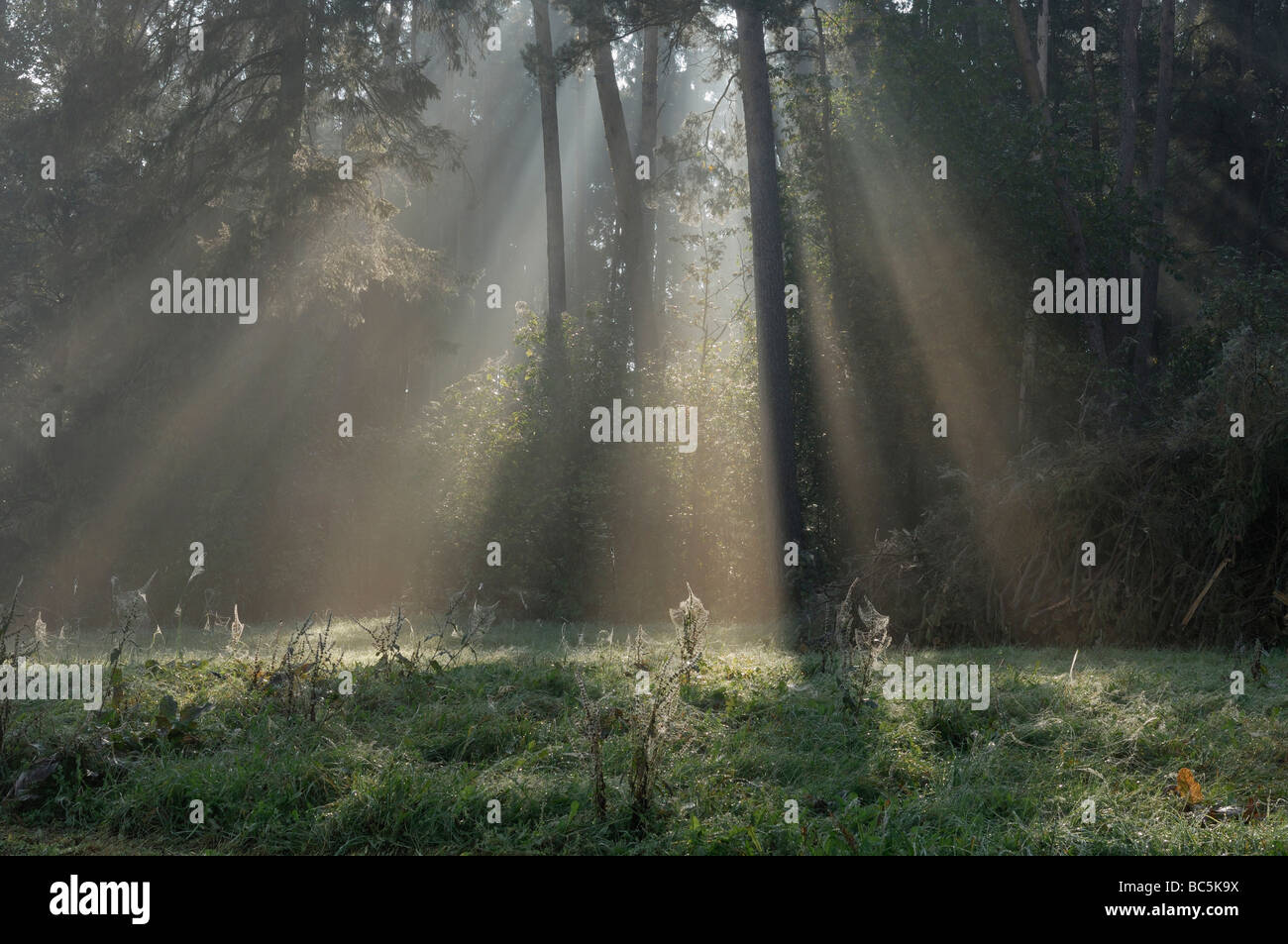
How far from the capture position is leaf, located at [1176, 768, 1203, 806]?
438 centimetres

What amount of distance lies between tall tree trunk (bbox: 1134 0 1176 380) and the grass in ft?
42.4

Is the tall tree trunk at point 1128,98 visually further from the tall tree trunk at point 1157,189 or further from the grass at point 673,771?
the grass at point 673,771

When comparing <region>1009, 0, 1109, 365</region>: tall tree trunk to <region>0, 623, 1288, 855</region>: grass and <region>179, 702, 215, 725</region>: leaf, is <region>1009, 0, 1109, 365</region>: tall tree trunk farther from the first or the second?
<region>179, 702, 215, 725</region>: leaf

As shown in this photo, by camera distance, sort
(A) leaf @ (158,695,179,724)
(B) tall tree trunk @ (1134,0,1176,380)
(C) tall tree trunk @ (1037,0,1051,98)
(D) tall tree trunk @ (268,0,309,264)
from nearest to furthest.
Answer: (A) leaf @ (158,695,179,724) < (B) tall tree trunk @ (1134,0,1176,380) < (D) tall tree trunk @ (268,0,309,264) < (C) tall tree trunk @ (1037,0,1051,98)

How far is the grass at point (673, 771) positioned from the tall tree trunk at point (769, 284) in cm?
827

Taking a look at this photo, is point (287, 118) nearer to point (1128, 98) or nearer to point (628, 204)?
point (628, 204)

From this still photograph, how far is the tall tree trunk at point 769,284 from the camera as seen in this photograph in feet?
49.2

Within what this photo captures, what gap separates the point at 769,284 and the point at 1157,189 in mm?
7949

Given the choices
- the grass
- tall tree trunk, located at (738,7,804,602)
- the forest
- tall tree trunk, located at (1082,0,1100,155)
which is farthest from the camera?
tall tree trunk, located at (1082,0,1100,155)

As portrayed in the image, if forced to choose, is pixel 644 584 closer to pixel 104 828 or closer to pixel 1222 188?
pixel 104 828

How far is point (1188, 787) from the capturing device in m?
4.48

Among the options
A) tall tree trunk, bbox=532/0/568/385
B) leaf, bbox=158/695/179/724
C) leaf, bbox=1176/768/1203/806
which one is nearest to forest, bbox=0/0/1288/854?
leaf, bbox=158/695/179/724
